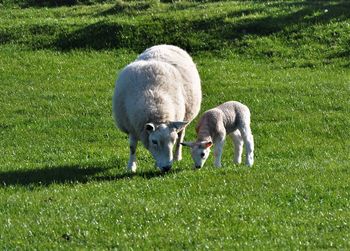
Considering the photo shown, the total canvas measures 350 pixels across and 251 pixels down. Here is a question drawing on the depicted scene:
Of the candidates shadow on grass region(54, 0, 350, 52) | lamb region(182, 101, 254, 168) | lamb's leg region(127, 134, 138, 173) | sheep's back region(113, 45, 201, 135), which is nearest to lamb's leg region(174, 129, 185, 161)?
sheep's back region(113, 45, 201, 135)

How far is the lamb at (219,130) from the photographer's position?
571 inches

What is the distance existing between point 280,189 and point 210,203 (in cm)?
127

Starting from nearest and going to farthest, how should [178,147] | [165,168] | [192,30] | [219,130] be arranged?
[165,168], [219,130], [178,147], [192,30]

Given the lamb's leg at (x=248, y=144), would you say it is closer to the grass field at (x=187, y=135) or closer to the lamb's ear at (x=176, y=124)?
the grass field at (x=187, y=135)

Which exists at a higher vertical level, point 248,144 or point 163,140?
point 163,140

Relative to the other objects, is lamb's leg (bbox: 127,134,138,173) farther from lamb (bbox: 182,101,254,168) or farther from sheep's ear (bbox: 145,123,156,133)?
lamb (bbox: 182,101,254,168)

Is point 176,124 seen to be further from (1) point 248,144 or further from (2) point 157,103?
(1) point 248,144

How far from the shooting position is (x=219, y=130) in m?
14.9

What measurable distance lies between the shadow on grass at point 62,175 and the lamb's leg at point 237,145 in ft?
5.69

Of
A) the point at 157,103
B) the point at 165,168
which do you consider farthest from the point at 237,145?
the point at 165,168

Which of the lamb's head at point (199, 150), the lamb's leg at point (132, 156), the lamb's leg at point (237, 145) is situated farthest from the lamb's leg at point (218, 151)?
the lamb's leg at point (132, 156)

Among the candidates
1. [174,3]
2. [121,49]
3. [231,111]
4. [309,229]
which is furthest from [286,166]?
[174,3]

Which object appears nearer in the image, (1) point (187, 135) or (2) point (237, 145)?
(2) point (237, 145)

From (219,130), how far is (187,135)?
3.60 meters
